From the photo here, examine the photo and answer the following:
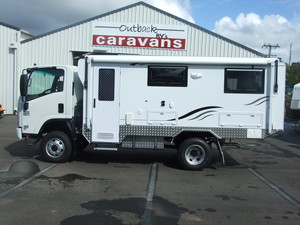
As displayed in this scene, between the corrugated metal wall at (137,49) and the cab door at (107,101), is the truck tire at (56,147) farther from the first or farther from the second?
the corrugated metal wall at (137,49)

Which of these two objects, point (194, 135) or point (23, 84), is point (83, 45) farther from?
point (194, 135)

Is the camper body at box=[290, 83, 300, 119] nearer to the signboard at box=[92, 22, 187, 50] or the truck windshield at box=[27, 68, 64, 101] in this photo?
the signboard at box=[92, 22, 187, 50]

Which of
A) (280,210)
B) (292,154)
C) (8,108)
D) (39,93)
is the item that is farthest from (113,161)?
(8,108)

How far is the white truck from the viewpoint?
798 cm

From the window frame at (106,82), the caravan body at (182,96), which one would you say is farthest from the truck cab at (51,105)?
the window frame at (106,82)

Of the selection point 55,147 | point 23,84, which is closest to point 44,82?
point 23,84

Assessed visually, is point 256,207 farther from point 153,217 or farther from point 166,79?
point 166,79

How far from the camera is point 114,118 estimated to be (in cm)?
823

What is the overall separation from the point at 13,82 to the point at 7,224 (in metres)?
18.8

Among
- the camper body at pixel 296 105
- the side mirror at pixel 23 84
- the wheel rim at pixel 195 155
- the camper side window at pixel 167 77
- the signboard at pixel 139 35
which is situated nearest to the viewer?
the camper side window at pixel 167 77

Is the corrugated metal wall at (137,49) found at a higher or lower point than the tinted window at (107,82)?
higher

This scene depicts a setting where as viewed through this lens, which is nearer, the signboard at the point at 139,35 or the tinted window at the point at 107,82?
the tinted window at the point at 107,82

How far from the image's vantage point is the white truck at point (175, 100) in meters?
7.98

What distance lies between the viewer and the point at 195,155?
832cm
